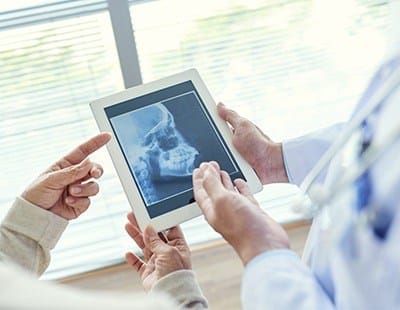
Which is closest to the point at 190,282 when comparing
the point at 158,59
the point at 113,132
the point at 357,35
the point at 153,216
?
the point at 153,216

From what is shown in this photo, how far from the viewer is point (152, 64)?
5.30 ft

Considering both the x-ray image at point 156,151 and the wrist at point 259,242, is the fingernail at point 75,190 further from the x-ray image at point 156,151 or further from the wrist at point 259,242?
the wrist at point 259,242

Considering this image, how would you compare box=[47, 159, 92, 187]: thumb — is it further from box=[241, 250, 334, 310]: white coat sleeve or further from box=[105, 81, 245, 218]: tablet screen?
box=[241, 250, 334, 310]: white coat sleeve

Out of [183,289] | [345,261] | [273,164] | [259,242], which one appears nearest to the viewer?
[345,261]

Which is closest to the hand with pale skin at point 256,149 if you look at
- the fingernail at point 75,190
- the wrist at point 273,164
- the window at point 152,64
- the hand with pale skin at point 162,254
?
the wrist at point 273,164

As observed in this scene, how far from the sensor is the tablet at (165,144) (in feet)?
3.20

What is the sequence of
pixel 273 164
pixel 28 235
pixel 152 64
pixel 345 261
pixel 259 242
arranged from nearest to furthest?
pixel 345 261, pixel 259 242, pixel 28 235, pixel 273 164, pixel 152 64

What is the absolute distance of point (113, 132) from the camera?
104 centimetres

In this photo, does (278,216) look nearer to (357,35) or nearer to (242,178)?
(357,35)

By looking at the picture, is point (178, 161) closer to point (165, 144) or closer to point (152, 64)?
point (165, 144)

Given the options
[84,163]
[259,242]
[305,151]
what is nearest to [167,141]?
[84,163]

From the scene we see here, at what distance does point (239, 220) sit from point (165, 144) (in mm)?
326

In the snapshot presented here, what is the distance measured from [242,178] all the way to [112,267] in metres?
1.01

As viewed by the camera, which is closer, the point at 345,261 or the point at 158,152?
the point at 345,261
